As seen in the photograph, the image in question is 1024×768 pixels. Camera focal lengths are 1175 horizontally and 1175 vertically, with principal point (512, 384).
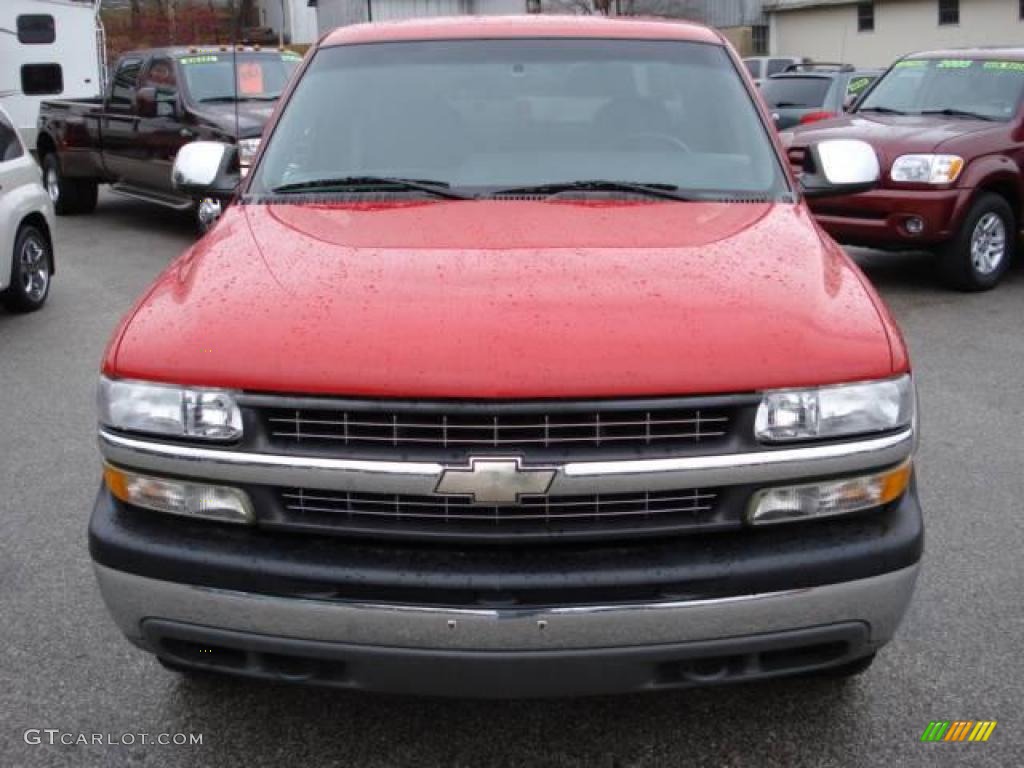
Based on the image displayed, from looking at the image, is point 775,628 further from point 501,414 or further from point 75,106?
point 75,106

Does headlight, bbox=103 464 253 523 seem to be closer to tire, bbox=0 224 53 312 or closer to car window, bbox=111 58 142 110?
tire, bbox=0 224 53 312

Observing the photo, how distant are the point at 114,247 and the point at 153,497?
1007cm

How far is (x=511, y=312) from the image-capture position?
8.90ft

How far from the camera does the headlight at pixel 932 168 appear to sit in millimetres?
8758

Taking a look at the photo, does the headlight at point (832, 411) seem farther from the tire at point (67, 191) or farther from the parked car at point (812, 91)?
the tire at point (67, 191)

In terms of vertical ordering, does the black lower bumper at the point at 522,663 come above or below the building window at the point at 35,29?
below

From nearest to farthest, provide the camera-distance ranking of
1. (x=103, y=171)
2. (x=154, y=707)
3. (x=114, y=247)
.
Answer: (x=154, y=707) < (x=114, y=247) < (x=103, y=171)

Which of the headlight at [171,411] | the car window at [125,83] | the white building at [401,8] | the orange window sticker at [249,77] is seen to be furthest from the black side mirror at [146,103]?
the white building at [401,8]

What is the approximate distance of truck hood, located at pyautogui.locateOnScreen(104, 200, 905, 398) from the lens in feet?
8.41

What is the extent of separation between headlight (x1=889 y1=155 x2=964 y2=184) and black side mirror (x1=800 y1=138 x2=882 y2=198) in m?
4.72

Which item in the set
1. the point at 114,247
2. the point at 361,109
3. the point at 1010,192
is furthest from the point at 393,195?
the point at 114,247

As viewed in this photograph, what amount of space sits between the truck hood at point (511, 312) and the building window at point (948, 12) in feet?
121

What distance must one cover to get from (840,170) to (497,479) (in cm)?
238

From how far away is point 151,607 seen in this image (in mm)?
2682
